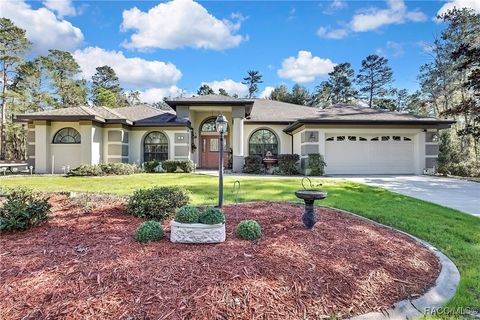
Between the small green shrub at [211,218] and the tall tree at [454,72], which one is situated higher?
the tall tree at [454,72]

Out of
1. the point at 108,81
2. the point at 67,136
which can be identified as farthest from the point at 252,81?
the point at 67,136

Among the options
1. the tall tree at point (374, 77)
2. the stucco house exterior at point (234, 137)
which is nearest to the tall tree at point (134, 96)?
the stucco house exterior at point (234, 137)

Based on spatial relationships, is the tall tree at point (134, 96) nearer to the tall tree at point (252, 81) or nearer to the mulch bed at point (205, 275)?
the tall tree at point (252, 81)

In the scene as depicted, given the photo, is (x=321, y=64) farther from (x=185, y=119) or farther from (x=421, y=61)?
(x=185, y=119)

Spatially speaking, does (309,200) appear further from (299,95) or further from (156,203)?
(299,95)

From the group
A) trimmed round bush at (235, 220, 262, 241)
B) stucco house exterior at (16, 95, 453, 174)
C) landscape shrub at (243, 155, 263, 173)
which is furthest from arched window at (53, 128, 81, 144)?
trimmed round bush at (235, 220, 262, 241)

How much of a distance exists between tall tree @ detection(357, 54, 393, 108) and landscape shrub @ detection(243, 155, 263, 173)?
2851 centimetres

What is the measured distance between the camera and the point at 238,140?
61.0 ft

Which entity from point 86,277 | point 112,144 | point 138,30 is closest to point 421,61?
point 138,30

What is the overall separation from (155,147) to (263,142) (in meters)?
7.28

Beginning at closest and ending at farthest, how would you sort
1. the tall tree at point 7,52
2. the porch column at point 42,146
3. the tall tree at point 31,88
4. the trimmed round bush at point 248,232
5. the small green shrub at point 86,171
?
the trimmed round bush at point 248,232, the small green shrub at point 86,171, the porch column at point 42,146, the tall tree at point 7,52, the tall tree at point 31,88

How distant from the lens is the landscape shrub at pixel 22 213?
14.4 ft

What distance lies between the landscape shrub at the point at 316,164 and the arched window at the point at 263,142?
182 inches

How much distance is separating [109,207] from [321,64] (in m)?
37.3
